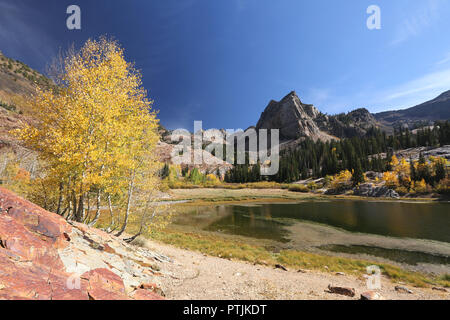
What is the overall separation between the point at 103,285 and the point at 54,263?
1.58 metres

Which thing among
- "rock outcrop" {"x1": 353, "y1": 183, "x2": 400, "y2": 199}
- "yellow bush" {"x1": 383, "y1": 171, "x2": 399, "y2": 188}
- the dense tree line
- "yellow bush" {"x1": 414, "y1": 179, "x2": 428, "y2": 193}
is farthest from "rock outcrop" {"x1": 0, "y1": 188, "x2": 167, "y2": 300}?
the dense tree line

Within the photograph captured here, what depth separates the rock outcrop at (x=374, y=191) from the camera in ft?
250

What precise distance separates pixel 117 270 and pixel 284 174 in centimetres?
13709

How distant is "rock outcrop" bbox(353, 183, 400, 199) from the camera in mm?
76062

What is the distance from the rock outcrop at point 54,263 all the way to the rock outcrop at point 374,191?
3960 inches

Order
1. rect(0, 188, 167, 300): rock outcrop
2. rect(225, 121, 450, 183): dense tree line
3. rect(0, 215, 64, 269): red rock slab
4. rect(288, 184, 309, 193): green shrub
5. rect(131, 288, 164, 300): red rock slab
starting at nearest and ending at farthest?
rect(0, 188, 167, 300): rock outcrop
rect(0, 215, 64, 269): red rock slab
rect(131, 288, 164, 300): red rock slab
rect(288, 184, 309, 193): green shrub
rect(225, 121, 450, 183): dense tree line

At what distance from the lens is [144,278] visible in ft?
23.6

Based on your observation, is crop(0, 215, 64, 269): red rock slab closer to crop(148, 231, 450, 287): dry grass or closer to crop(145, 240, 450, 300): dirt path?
crop(145, 240, 450, 300): dirt path

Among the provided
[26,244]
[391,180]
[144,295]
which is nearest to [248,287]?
[144,295]

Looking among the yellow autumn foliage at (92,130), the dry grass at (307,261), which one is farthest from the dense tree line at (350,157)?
the yellow autumn foliage at (92,130)

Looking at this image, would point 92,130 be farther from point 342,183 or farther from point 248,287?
point 342,183

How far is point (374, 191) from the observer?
81125 millimetres
